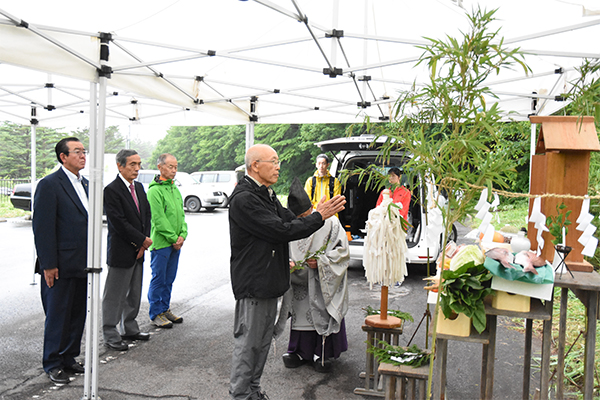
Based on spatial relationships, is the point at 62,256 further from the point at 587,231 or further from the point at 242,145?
the point at 242,145

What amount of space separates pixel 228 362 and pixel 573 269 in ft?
9.53

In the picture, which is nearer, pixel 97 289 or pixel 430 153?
pixel 430 153

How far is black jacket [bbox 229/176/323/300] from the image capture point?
10.2ft

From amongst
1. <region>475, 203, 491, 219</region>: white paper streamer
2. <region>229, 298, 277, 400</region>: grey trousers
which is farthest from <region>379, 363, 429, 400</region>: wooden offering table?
<region>475, 203, 491, 219</region>: white paper streamer

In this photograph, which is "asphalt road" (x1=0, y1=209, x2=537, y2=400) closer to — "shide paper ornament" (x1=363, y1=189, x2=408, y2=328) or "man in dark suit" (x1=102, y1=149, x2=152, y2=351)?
"man in dark suit" (x1=102, y1=149, x2=152, y2=351)

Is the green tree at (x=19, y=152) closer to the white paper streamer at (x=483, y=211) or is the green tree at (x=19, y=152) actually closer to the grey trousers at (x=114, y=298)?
the grey trousers at (x=114, y=298)

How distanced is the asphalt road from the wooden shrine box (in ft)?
4.98

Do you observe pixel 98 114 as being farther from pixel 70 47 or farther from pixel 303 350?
pixel 303 350

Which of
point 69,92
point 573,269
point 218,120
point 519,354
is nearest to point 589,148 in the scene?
point 573,269

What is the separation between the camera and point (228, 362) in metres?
4.32

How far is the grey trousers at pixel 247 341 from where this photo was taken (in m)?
3.24

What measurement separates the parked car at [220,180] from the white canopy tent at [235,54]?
13.0 m

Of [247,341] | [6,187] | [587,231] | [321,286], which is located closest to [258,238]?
[247,341]

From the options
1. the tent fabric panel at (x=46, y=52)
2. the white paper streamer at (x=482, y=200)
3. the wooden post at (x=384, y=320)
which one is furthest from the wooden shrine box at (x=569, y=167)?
the tent fabric panel at (x=46, y=52)
